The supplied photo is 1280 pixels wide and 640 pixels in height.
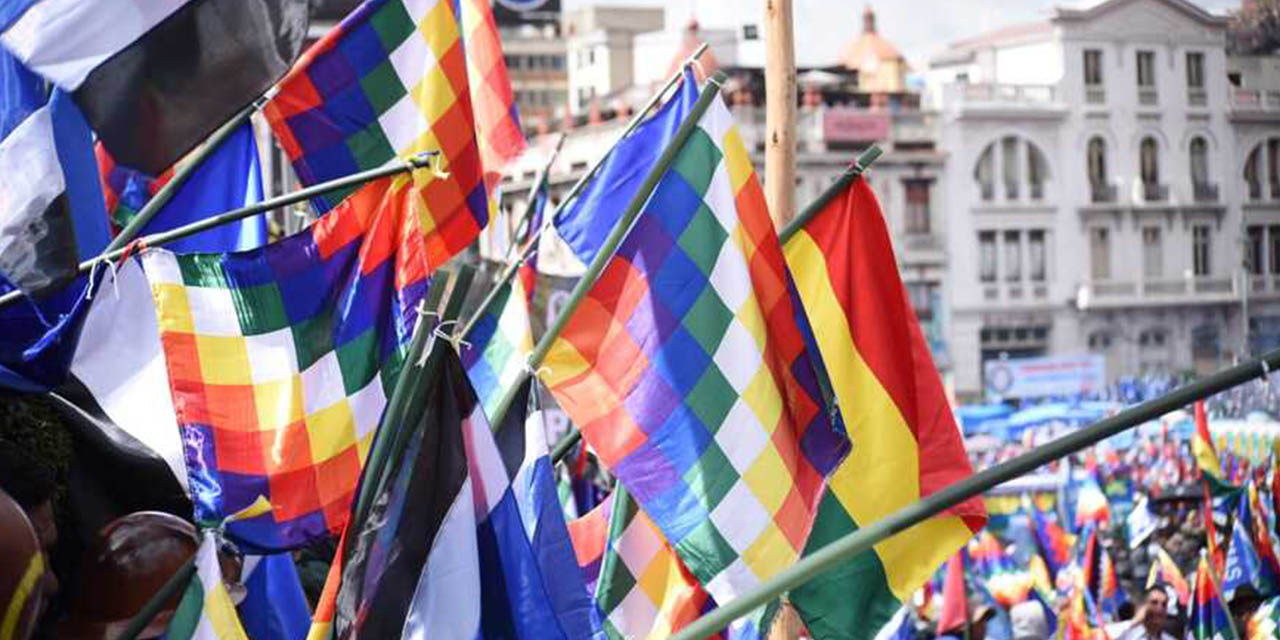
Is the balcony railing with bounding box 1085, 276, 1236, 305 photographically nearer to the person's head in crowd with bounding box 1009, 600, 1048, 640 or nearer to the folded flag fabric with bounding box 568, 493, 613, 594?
the person's head in crowd with bounding box 1009, 600, 1048, 640

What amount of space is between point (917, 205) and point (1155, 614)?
181 feet

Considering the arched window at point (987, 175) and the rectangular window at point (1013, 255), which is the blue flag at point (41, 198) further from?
the rectangular window at point (1013, 255)

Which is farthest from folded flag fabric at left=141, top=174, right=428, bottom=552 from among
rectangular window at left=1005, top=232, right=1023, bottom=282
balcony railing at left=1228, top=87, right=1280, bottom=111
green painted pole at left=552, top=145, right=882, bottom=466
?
rectangular window at left=1005, top=232, right=1023, bottom=282

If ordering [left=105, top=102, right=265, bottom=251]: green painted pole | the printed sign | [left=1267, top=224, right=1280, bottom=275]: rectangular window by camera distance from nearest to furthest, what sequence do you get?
[left=105, top=102, right=265, bottom=251]: green painted pole → the printed sign → [left=1267, top=224, right=1280, bottom=275]: rectangular window

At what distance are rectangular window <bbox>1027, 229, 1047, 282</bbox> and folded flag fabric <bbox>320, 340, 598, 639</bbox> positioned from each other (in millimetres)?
63595

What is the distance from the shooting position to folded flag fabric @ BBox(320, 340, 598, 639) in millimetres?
4773

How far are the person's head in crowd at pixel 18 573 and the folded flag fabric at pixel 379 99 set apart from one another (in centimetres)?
352

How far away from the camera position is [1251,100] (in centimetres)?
3575

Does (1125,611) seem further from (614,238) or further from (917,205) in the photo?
(917,205)

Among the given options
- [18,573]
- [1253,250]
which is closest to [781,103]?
[18,573]

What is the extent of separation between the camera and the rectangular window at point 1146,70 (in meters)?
61.3

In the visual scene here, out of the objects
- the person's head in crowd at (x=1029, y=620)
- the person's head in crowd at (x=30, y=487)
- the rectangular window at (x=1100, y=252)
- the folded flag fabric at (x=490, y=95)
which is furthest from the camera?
the rectangular window at (x=1100, y=252)

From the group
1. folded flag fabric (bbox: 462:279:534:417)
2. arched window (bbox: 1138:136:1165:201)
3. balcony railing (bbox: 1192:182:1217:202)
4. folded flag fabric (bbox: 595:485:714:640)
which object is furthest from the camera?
arched window (bbox: 1138:136:1165:201)

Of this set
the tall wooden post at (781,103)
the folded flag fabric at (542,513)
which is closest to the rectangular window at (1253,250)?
the tall wooden post at (781,103)
